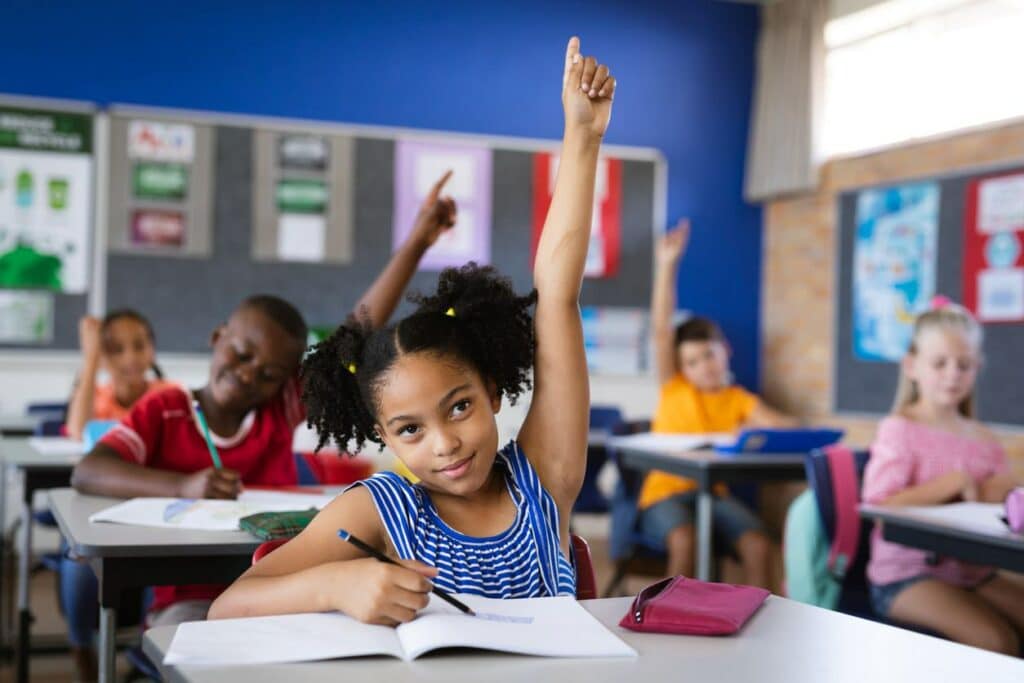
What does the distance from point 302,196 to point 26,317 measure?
4.56ft

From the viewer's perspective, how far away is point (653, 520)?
3801mm

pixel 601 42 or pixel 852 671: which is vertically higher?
pixel 601 42

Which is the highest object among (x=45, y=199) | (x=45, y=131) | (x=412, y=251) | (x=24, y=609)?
(x=45, y=131)

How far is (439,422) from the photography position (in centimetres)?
127

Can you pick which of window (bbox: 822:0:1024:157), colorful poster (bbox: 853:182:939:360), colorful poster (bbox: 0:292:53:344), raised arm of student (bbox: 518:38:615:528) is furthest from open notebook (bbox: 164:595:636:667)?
colorful poster (bbox: 853:182:939:360)

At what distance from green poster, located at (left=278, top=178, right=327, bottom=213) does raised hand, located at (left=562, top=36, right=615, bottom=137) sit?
4.26 m

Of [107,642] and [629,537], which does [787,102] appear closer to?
[629,537]

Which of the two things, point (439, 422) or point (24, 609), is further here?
point (24, 609)

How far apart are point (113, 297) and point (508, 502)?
427cm

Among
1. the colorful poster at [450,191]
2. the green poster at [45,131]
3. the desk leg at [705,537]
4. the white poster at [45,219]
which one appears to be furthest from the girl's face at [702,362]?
the green poster at [45,131]

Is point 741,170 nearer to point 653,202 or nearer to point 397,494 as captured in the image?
point 653,202

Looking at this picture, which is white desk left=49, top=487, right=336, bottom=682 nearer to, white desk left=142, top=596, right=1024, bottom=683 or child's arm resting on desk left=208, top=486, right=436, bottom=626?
child's arm resting on desk left=208, top=486, right=436, bottom=626

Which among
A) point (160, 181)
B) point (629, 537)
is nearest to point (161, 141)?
point (160, 181)

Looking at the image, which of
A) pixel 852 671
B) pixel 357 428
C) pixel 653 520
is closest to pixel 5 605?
pixel 653 520
